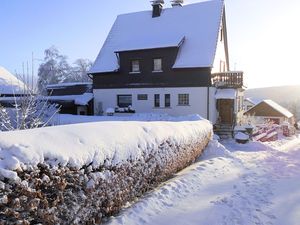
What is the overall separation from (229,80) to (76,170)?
2464cm

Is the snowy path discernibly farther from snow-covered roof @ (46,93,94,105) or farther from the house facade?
snow-covered roof @ (46,93,94,105)

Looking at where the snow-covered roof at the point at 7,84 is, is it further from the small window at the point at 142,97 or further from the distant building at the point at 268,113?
the distant building at the point at 268,113

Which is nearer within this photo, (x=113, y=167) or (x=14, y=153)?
(x=14, y=153)

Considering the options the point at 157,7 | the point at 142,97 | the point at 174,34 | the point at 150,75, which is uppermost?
the point at 157,7

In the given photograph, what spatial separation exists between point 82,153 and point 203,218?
115 inches

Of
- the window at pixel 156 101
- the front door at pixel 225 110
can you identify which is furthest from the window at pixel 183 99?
the front door at pixel 225 110

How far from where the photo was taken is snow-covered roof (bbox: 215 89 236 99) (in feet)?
91.7

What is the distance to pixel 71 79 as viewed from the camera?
229 feet

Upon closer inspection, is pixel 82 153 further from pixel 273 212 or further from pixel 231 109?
pixel 231 109

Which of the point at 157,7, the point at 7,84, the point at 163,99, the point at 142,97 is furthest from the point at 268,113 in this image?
the point at 7,84

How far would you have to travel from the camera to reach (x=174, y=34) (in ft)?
102

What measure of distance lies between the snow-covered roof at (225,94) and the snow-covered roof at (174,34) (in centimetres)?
228

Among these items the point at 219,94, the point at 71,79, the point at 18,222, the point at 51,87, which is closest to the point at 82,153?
the point at 18,222

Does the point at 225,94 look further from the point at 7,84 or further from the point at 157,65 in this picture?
the point at 7,84
